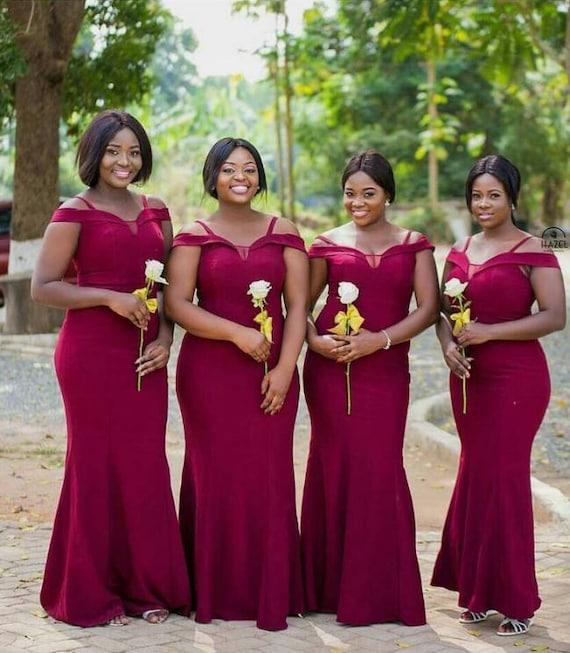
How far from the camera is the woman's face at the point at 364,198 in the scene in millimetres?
5984

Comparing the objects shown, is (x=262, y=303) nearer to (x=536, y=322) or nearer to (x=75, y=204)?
(x=75, y=204)

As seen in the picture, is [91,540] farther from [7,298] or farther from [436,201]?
[436,201]

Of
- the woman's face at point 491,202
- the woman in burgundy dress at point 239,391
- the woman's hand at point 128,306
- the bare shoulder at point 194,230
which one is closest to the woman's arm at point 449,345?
the woman's face at point 491,202

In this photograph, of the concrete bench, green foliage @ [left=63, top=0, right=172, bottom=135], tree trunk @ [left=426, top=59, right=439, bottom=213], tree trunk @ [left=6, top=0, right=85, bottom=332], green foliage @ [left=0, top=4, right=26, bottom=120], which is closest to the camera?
green foliage @ [left=0, top=4, right=26, bottom=120]

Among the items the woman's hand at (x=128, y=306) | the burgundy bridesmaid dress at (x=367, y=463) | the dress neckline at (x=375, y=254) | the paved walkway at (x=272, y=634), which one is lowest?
the paved walkway at (x=272, y=634)

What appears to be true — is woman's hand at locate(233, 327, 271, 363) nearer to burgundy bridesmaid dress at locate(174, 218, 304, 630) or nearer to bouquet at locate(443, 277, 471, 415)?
burgundy bridesmaid dress at locate(174, 218, 304, 630)

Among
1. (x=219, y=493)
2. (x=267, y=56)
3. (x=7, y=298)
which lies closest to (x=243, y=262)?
(x=219, y=493)

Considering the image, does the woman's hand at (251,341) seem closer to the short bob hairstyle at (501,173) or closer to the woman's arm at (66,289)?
the woman's arm at (66,289)

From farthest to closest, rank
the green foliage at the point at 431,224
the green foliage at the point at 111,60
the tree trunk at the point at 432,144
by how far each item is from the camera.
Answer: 1. the green foliage at the point at 431,224
2. the tree trunk at the point at 432,144
3. the green foliage at the point at 111,60

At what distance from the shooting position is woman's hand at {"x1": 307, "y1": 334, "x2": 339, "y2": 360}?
586 centimetres

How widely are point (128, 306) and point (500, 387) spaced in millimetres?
1755

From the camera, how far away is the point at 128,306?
223 inches

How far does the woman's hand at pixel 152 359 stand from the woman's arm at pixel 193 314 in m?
0.16

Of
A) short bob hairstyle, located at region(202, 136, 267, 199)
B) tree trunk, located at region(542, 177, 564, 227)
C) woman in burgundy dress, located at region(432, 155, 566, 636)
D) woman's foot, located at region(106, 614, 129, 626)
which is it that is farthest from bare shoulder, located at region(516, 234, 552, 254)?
tree trunk, located at region(542, 177, 564, 227)
